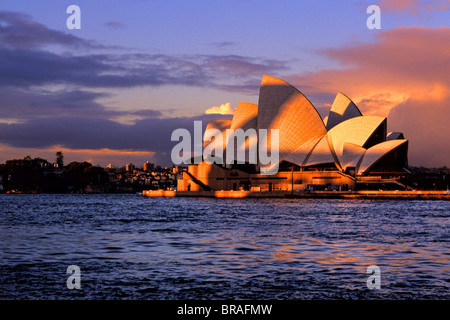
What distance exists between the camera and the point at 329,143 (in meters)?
92.6

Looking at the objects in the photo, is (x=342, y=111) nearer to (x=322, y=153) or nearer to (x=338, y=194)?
(x=322, y=153)

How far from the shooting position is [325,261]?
1717cm

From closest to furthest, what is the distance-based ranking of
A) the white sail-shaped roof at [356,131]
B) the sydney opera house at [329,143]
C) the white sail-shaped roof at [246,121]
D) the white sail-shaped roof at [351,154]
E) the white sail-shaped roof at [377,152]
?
the white sail-shaped roof at [377,152]
the white sail-shaped roof at [356,131]
the sydney opera house at [329,143]
the white sail-shaped roof at [351,154]
the white sail-shaped roof at [246,121]

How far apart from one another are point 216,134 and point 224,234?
87.9 meters

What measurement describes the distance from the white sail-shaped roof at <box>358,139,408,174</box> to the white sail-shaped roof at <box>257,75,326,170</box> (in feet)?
26.3

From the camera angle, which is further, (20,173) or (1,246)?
(20,173)

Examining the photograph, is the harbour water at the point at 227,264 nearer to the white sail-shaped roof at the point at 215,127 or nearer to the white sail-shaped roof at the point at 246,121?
the white sail-shaped roof at the point at 246,121

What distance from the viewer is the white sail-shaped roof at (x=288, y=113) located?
303ft

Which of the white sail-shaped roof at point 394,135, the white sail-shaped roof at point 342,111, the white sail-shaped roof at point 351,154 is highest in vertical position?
the white sail-shaped roof at point 342,111

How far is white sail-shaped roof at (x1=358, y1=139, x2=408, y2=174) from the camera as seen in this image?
8875cm

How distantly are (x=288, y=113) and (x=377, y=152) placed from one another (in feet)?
49.8

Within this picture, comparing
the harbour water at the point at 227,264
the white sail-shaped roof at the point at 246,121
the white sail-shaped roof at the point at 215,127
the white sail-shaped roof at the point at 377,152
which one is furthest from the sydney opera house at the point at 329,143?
the harbour water at the point at 227,264
